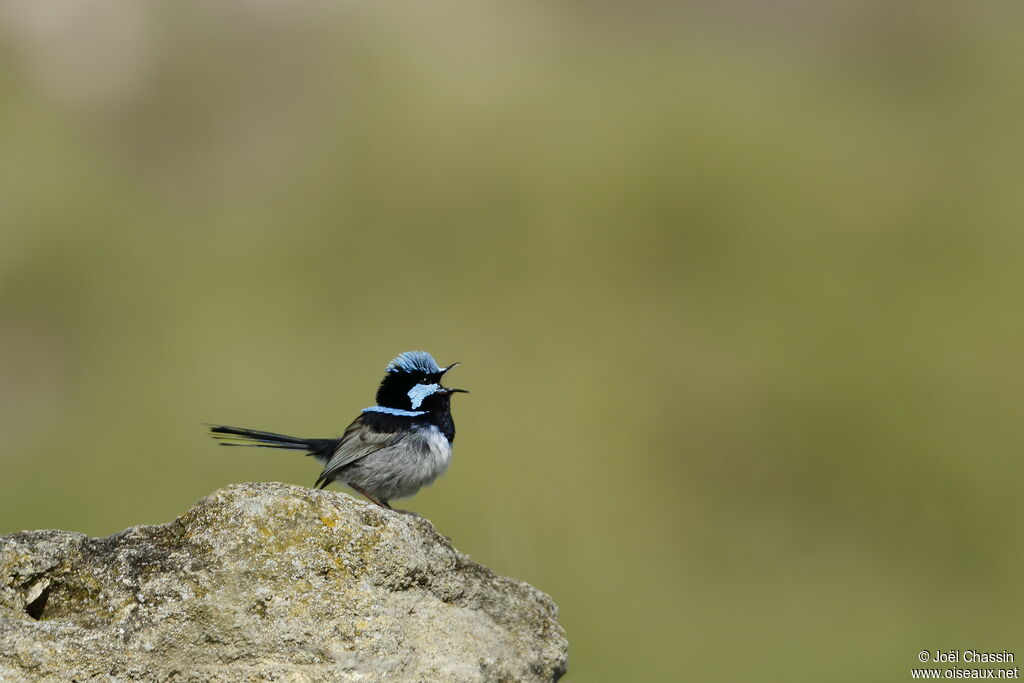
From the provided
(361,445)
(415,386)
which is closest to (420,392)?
(415,386)

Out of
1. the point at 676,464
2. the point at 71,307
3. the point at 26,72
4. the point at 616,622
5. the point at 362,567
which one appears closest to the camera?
the point at 362,567

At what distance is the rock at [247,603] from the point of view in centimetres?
627

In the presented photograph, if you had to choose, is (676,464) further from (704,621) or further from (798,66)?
(798,66)

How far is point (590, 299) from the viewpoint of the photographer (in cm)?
3162

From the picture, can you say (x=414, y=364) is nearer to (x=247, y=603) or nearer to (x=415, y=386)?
(x=415, y=386)

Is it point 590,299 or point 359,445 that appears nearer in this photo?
point 359,445

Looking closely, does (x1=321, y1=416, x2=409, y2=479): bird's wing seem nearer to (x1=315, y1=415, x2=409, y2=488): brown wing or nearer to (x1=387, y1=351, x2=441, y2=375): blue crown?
(x1=315, y1=415, x2=409, y2=488): brown wing

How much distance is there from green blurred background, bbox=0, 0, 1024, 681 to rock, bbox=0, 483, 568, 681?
12878 millimetres

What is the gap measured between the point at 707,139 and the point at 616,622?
1441 cm

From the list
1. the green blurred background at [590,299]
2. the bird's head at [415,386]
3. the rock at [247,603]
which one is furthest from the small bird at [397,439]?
the green blurred background at [590,299]

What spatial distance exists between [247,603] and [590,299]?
2543 cm

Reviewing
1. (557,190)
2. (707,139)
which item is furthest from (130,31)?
(707,139)

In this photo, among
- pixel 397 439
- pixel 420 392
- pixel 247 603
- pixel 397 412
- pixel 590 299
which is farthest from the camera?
pixel 590 299

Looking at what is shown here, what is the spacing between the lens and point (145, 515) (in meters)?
25.3
